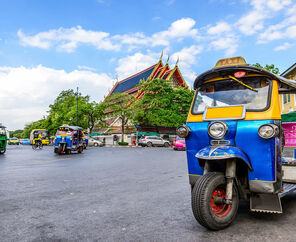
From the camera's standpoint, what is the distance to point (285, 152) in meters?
5.80

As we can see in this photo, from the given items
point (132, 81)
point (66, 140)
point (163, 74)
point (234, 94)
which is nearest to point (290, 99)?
point (66, 140)

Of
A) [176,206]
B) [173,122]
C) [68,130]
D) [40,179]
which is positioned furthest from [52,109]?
[176,206]

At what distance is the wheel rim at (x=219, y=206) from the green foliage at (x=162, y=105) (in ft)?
121

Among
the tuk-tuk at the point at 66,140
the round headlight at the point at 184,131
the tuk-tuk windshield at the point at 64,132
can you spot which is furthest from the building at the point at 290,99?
the round headlight at the point at 184,131

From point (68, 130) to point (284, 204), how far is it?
17338 mm

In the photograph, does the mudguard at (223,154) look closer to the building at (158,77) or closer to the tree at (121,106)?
the tree at (121,106)

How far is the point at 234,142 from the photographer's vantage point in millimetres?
3535

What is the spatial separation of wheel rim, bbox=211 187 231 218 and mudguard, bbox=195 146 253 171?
1.38 ft

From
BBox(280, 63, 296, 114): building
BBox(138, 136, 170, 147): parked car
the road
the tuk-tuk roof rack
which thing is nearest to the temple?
BBox(138, 136, 170, 147): parked car

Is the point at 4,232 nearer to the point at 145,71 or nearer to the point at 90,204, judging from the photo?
the point at 90,204

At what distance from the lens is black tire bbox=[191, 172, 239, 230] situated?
9.94 ft

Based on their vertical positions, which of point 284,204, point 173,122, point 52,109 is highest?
point 52,109

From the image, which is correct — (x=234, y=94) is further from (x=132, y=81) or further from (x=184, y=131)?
(x=132, y=81)

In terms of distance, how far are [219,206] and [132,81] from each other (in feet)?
191
